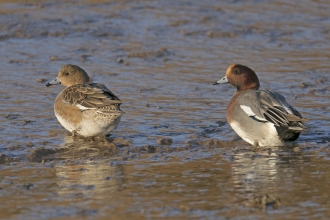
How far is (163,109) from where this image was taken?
329 inches

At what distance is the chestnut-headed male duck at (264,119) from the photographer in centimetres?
692

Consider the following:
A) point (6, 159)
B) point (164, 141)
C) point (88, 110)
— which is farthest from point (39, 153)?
point (164, 141)

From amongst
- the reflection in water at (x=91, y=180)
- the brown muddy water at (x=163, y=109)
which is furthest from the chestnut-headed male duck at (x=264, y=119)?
the reflection in water at (x=91, y=180)

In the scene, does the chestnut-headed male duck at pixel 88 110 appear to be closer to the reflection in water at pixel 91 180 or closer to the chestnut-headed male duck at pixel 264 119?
the reflection in water at pixel 91 180

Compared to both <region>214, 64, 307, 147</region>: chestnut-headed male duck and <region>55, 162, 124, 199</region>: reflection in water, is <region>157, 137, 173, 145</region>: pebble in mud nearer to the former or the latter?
<region>214, 64, 307, 147</region>: chestnut-headed male duck

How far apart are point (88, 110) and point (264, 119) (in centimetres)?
177

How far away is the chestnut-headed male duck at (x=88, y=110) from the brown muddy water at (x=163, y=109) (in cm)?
16

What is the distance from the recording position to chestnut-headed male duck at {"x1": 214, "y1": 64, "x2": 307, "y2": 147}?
22.7 ft

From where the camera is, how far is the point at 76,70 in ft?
27.0

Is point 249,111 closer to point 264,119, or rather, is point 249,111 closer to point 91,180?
point 264,119

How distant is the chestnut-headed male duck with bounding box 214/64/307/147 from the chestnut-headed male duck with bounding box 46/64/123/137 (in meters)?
1.18

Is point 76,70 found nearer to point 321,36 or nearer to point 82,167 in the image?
point 82,167

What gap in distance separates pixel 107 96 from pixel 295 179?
7.61 feet

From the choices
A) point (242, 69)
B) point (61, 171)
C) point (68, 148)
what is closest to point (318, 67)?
point (242, 69)
